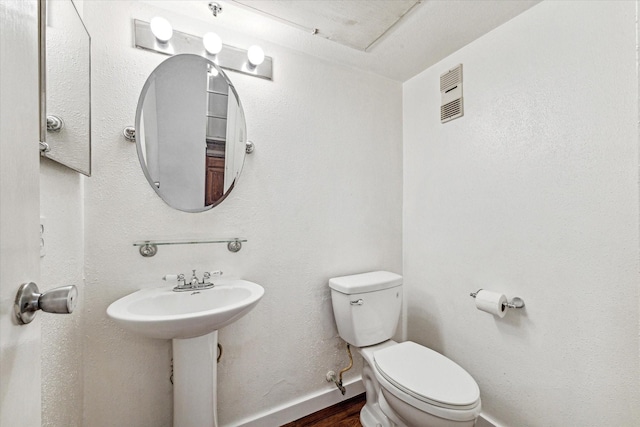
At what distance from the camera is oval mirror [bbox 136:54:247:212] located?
125 centimetres

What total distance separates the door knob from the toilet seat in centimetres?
116

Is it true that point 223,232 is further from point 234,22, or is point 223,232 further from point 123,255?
point 234,22

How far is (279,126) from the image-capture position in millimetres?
1519

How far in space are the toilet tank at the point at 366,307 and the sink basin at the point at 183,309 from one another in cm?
51

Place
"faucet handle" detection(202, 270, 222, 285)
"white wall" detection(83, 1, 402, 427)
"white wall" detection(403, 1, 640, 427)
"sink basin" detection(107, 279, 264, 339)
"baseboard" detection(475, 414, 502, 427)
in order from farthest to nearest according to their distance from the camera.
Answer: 1. "baseboard" detection(475, 414, 502, 427)
2. "faucet handle" detection(202, 270, 222, 285)
3. "white wall" detection(83, 1, 402, 427)
4. "white wall" detection(403, 1, 640, 427)
5. "sink basin" detection(107, 279, 264, 339)

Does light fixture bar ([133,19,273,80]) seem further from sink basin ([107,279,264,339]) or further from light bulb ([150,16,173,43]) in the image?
sink basin ([107,279,264,339])

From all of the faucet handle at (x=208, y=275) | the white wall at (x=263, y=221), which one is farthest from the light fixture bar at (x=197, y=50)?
the faucet handle at (x=208, y=275)

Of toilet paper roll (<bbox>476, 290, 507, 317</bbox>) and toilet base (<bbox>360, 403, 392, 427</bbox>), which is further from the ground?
toilet paper roll (<bbox>476, 290, 507, 317</bbox>)

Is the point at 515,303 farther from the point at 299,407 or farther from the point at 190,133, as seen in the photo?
the point at 190,133

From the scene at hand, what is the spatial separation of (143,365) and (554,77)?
218 centimetres

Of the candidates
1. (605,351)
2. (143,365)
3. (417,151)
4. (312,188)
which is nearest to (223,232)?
(312,188)

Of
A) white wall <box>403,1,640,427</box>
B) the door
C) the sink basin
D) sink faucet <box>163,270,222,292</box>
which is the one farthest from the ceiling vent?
the door

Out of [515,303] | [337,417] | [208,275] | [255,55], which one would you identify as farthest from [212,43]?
[337,417]

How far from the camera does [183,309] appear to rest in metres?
1.21
